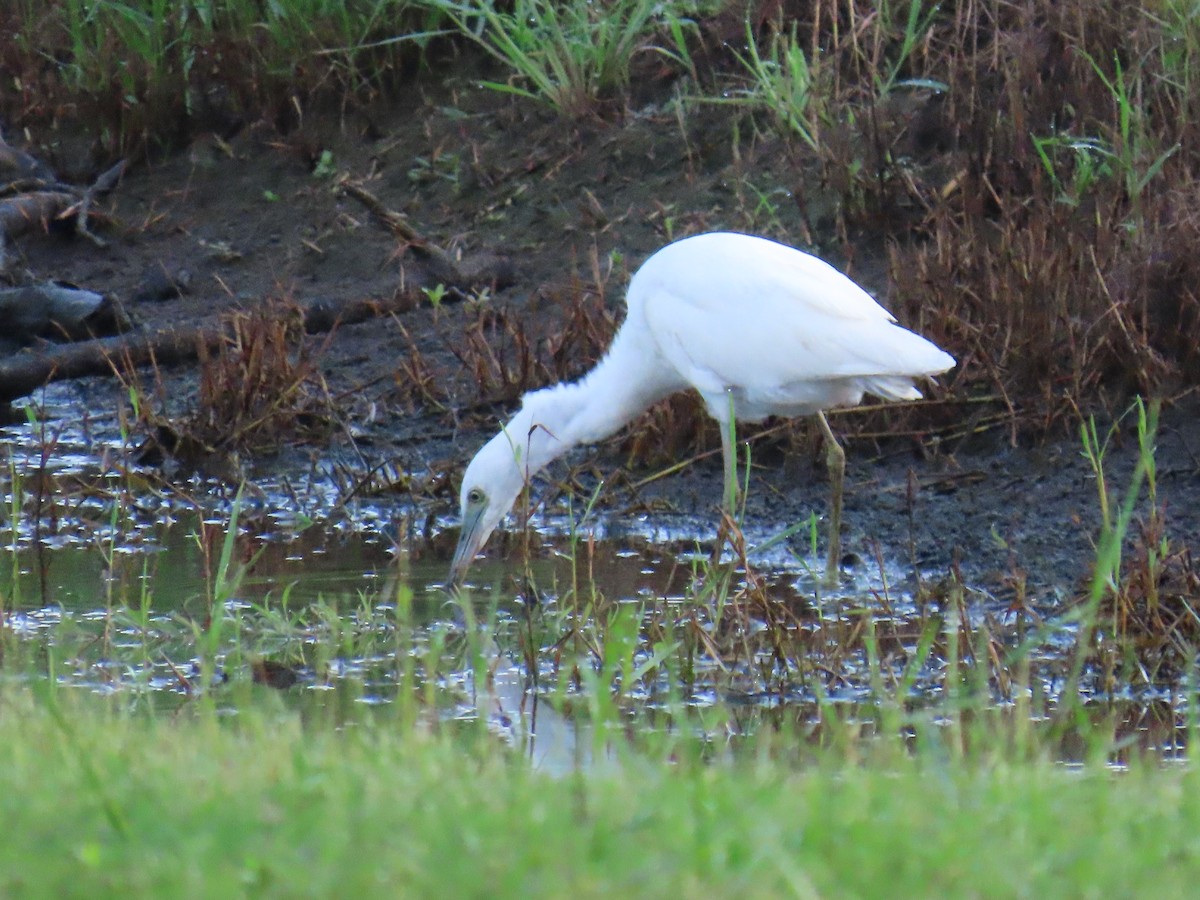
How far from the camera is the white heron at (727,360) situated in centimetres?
515

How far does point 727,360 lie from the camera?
17.3 feet

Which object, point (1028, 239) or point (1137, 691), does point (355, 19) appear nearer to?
point (1028, 239)

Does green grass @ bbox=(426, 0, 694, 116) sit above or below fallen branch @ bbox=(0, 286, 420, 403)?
above

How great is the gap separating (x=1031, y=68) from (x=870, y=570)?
2.74 metres

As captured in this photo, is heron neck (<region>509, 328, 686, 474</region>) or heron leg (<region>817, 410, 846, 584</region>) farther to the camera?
heron neck (<region>509, 328, 686, 474</region>)

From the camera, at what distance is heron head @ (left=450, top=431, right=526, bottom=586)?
5508 mm

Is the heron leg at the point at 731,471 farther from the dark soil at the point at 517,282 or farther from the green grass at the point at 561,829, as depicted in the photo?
the green grass at the point at 561,829

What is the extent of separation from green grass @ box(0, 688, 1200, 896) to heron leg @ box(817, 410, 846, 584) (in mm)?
2720

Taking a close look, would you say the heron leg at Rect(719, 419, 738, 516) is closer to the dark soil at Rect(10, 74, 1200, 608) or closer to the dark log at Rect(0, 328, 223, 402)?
the dark soil at Rect(10, 74, 1200, 608)

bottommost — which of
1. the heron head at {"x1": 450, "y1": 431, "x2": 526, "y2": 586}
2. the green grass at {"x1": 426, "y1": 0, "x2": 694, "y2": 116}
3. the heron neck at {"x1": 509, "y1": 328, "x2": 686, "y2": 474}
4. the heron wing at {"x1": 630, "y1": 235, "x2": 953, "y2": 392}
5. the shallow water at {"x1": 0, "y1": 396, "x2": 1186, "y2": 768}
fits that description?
the shallow water at {"x1": 0, "y1": 396, "x2": 1186, "y2": 768}

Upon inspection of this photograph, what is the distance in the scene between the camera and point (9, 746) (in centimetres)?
278

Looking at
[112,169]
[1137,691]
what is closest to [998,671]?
[1137,691]

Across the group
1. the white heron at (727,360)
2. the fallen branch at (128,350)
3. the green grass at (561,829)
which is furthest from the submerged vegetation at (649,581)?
the white heron at (727,360)

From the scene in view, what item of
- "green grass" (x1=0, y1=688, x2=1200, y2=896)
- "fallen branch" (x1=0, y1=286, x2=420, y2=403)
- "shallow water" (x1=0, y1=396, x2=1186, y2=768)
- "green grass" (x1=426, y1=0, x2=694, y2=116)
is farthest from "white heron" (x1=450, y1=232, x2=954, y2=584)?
"green grass" (x1=426, y1=0, x2=694, y2=116)
